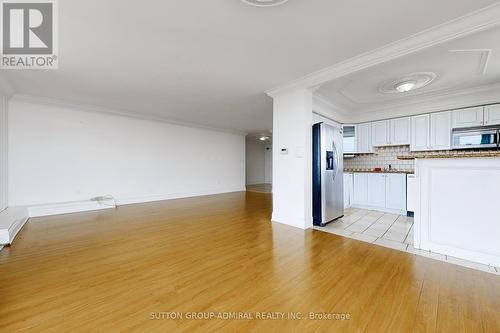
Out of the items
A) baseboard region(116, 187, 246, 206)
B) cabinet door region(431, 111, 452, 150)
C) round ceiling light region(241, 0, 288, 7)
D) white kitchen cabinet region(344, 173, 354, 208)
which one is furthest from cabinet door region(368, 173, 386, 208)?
baseboard region(116, 187, 246, 206)

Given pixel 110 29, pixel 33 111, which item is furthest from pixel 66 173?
pixel 110 29

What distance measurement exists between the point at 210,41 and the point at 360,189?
4787 mm

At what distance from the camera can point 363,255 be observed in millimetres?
2531

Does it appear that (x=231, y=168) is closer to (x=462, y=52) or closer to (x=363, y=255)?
(x=363, y=255)

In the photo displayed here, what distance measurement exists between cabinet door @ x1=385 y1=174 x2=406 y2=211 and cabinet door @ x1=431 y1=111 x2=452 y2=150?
3.16 ft

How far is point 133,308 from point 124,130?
5.48 m

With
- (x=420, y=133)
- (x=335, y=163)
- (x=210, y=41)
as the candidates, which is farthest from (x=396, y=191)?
(x=210, y=41)

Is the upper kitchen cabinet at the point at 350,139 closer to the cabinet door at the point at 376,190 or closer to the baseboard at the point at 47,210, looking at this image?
the cabinet door at the point at 376,190

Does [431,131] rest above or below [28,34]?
below

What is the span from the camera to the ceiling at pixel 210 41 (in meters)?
1.91

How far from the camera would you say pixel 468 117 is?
4.11 m

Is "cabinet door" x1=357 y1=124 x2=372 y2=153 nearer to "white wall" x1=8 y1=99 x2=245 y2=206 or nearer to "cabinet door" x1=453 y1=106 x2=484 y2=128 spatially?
"cabinet door" x1=453 y1=106 x2=484 y2=128

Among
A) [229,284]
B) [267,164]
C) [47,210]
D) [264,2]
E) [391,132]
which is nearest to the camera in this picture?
[264,2]

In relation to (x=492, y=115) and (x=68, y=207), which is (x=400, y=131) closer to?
(x=492, y=115)
